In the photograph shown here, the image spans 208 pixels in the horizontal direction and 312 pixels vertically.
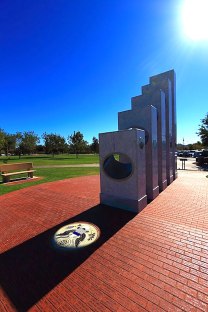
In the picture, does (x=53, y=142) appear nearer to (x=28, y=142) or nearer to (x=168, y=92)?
(x=28, y=142)

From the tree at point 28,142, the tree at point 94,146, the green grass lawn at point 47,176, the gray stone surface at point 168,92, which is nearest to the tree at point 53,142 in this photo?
the tree at point 28,142

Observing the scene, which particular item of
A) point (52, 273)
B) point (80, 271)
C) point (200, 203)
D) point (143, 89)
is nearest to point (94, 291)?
point (80, 271)

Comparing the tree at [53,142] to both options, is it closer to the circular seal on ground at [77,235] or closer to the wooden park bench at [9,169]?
the wooden park bench at [9,169]

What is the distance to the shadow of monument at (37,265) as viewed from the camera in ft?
9.55

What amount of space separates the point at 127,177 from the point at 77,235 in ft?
8.91

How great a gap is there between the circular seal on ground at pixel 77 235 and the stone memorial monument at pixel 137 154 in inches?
74.4

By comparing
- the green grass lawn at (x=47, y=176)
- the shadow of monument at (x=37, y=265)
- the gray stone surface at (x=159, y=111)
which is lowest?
the shadow of monument at (x=37, y=265)

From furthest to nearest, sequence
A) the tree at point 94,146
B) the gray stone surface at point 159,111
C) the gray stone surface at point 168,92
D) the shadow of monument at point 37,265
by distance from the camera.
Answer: the tree at point 94,146, the gray stone surface at point 168,92, the gray stone surface at point 159,111, the shadow of monument at point 37,265

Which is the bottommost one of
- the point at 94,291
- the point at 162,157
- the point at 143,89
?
the point at 94,291

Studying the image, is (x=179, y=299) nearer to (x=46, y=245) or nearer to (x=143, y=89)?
(x=46, y=245)

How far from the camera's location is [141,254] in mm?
3830

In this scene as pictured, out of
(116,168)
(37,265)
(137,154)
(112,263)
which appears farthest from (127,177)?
(37,265)

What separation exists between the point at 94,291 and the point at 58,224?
2879 mm

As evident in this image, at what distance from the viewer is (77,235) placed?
473cm
